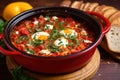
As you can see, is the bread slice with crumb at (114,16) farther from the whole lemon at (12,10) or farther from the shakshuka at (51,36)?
the whole lemon at (12,10)

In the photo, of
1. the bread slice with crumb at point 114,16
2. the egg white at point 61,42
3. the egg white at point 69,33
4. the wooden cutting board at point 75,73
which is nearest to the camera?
the wooden cutting board at point 75,73

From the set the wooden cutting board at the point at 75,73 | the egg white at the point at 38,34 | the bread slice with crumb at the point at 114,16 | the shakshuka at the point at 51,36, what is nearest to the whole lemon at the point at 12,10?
the shakshuka at the point at 51,36

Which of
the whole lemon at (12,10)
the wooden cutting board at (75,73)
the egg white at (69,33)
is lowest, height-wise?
the wooden cutting board at (75,73)

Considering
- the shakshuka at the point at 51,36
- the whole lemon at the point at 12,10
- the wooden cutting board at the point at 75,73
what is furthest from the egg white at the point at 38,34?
the whole lemon at the point at 12,10

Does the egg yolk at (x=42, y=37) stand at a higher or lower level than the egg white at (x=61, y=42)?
higher

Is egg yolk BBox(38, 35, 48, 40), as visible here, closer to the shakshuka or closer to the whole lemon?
the shakshuka

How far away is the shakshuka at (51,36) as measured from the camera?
1945mm

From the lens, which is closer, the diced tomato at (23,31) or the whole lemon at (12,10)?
the diced tomato at (23,31)

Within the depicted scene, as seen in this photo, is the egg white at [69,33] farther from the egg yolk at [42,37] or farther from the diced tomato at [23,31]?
the diced tomato at [23,31]

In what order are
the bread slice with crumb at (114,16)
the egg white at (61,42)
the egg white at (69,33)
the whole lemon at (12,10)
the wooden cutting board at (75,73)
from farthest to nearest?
the whole lemon at (12,10) < the bread slice with crumb at (114,16) < the egg white at (69,33) < the egg white at (61,42) < the wooden cutting board at (75,73)

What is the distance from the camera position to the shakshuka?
76.6 inches

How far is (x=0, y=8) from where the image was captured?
290 cm

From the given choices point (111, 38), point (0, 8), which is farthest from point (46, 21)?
point (0, 8)

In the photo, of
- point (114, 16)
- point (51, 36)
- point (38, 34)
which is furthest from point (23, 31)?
point (114, 16)
